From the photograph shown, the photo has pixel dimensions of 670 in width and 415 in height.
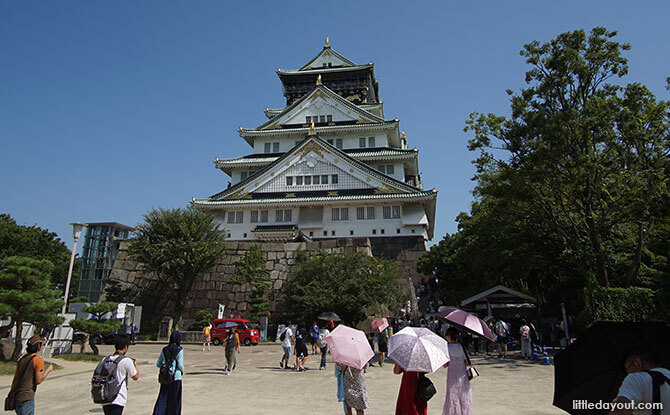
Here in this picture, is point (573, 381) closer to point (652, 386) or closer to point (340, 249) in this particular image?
point (652, 386)

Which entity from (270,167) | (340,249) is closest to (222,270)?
(340,249)

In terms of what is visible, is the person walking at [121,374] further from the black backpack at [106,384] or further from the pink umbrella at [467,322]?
the pink umbrella at [467,322]

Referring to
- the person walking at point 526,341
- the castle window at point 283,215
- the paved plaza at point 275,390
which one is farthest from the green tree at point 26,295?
the castle window at point 283,215

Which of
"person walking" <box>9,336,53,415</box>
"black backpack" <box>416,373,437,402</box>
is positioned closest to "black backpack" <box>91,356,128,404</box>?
"person walking" <box>9,336,53,415</box>

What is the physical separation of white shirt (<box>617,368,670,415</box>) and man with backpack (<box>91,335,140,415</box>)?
5.14m

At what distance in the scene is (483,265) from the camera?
71.2 ft

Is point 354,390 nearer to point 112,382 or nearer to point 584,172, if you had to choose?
point 112,382

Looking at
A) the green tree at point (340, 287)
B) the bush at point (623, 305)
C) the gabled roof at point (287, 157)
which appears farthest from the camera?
the gabled roof at point (287, 157)

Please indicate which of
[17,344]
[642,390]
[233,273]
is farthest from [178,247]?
[642,390]

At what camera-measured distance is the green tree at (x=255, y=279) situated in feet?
74.8

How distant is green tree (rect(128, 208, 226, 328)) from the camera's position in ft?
74.4

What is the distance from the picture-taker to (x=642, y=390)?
10.7ft

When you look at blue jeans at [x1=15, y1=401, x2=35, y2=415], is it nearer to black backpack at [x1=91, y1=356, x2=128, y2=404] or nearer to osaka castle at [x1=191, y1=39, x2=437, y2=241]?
black backpack at [x1=91, y1=356, x2=128, y2=404]

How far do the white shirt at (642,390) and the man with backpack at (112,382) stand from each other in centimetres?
514
